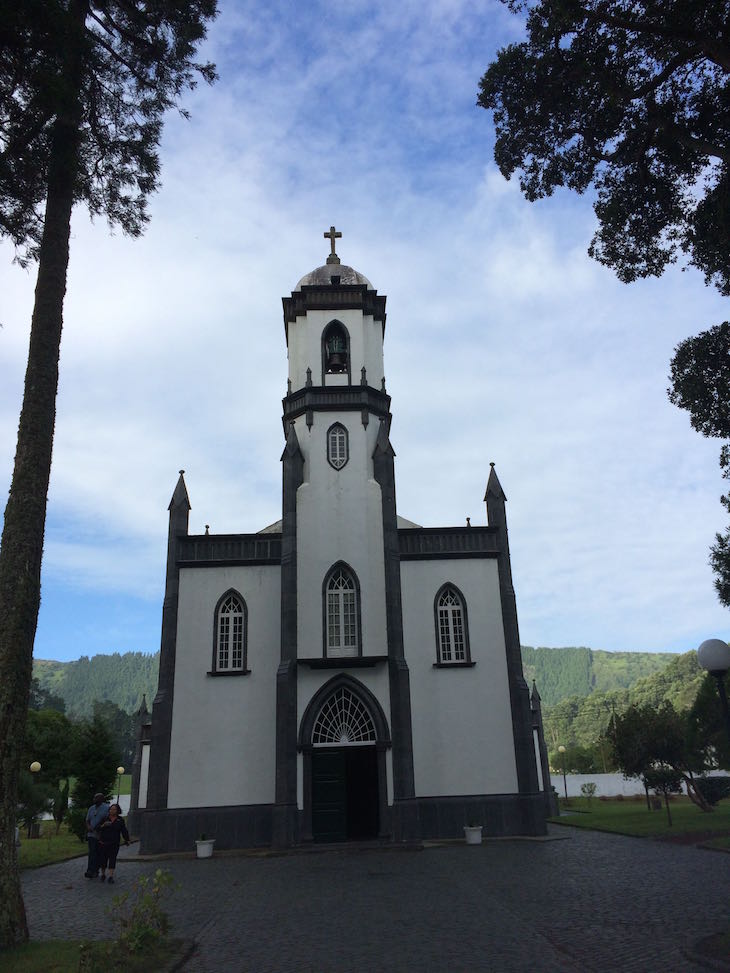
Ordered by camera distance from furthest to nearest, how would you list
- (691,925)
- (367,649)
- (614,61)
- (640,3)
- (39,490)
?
(367,649)
(614,61)
(640,3)
(39,490)
(691,925)

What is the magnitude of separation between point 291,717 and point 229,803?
3318mm

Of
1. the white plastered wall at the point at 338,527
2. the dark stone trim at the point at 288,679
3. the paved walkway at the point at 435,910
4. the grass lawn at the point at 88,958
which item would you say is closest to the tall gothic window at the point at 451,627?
the white plastered wall at the point at 338,527

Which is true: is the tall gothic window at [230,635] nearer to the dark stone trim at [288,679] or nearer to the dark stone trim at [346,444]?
the dark stone trim at [288,679]

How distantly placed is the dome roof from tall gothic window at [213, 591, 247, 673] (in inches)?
494

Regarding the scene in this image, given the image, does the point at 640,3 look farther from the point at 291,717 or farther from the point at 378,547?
the point at 291,717

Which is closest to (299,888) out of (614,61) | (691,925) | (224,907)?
(224,907)

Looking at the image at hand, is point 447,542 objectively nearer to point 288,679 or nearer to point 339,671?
point 339,671

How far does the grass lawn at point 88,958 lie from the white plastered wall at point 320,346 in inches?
813

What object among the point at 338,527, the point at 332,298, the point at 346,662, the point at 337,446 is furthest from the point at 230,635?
the point at 332,298

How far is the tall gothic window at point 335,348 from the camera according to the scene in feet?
91.2

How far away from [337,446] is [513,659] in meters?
9.43

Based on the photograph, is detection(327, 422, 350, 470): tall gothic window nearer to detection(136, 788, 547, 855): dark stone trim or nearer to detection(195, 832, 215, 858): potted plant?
detection(136, 788, 547, 855): dark stone trim

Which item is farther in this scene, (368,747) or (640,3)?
(368,747)

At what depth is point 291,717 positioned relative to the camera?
2264cm
